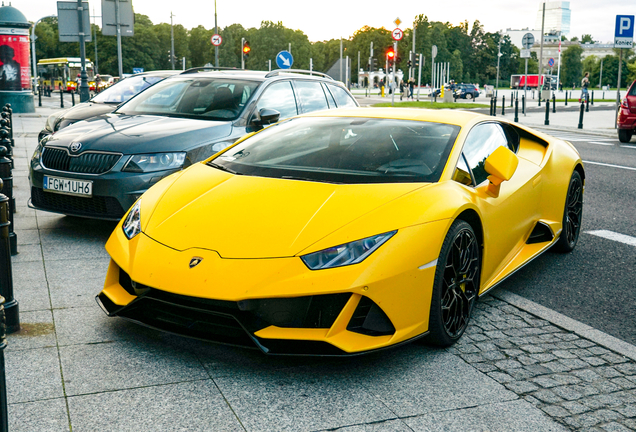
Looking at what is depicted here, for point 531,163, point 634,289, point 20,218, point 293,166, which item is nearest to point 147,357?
point 293,166

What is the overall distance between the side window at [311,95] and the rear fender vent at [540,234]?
3.25 m

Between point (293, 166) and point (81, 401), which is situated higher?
point (293, 166)

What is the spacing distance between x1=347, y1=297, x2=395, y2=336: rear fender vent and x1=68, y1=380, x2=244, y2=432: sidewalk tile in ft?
2.25

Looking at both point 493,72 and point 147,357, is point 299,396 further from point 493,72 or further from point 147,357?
point 493,72

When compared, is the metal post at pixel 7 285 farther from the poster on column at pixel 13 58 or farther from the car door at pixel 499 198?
the poster on column at pixel 13 58

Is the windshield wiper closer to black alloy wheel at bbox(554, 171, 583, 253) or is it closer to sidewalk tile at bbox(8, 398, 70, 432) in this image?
sidewalk tile at bbox(8, 398, 70, 432)

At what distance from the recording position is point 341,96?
27.3 feet

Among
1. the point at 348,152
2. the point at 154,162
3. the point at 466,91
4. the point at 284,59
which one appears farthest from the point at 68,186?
the point at 466,91

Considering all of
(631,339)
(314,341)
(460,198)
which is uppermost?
(460,198)

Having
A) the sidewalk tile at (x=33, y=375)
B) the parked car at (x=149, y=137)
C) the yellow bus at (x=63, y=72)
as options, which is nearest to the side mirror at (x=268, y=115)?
the parked car at (x=149, y=137)

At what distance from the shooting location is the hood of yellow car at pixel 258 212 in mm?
3248

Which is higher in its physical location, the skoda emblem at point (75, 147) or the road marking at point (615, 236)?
the skoda emblem at point (75, 147)

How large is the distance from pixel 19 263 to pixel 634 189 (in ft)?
26.3

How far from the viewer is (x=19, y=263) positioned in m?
5.19
